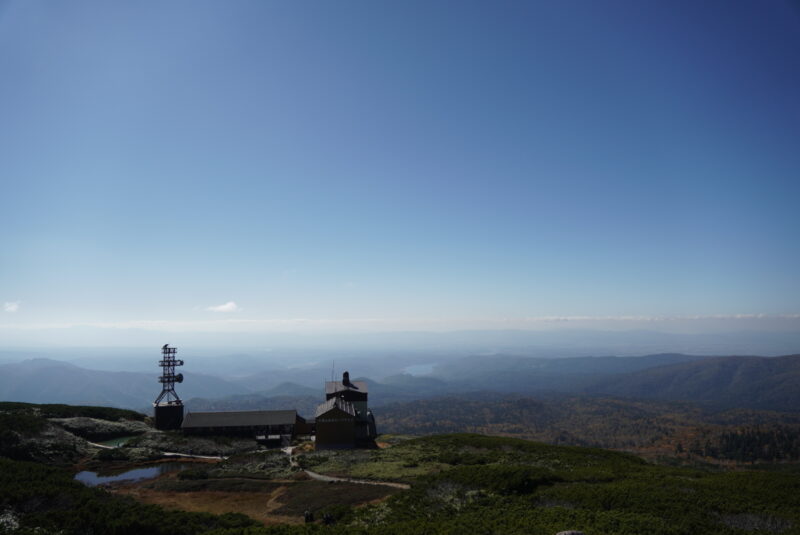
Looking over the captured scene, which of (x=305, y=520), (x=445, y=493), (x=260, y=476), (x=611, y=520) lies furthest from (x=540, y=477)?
(x=260, y=476)

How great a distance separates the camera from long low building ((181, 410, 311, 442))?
138ft

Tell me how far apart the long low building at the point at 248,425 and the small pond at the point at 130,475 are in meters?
12.2

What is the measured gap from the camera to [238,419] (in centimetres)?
4378

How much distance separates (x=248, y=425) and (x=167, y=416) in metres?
10.00

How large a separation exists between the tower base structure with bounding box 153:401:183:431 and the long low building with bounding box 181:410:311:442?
3107mm

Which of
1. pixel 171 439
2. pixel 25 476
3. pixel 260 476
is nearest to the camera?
pixel 25 476

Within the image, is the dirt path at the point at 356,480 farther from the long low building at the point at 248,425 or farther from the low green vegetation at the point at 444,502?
the long low building at the point at 248,425

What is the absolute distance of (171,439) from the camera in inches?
1490

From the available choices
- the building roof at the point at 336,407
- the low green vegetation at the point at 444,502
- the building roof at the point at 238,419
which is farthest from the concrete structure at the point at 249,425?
the low green vegetation at the point at 444,502

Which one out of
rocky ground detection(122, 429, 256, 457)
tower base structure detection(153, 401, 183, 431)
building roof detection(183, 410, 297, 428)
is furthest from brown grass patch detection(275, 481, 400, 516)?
tower base structure detection(153, 401, 183, 431)

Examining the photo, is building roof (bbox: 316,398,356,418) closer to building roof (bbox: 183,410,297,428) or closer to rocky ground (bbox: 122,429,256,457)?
building roof (bbox: 183,410,297,428)

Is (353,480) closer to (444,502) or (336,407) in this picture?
(444,502)

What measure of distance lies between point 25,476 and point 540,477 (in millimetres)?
25044

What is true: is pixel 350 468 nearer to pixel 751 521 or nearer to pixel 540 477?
pixel 540 477
